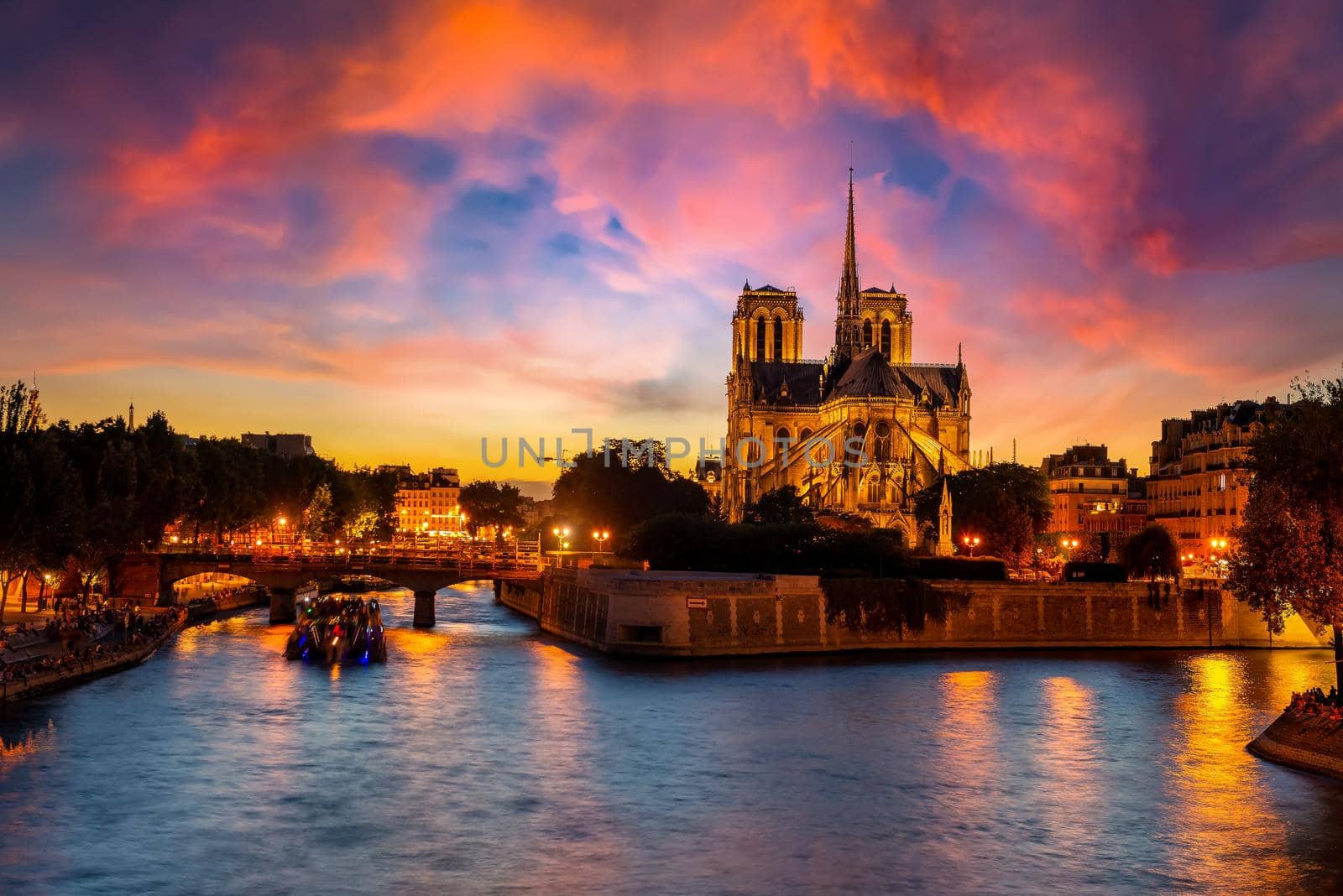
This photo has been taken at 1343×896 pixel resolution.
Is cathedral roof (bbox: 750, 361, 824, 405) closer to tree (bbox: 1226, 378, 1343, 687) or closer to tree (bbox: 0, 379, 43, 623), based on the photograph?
tree (bbox: 0, 379, 43, 623)

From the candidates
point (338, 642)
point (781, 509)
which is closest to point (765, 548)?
point (338, 642)

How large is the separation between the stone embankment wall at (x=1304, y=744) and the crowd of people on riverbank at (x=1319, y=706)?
0.42ft

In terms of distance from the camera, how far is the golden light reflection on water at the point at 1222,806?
26188 mm

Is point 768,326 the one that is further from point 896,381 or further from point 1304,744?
point 1304,744

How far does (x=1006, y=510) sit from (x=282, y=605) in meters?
45.2

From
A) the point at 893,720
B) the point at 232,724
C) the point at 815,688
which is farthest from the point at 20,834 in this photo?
the point at 815,688

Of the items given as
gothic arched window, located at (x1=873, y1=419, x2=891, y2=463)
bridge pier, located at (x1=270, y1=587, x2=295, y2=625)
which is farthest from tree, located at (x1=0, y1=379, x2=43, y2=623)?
gothic arched window, located at (x1=873, y1=419, x2=891, y2=463)

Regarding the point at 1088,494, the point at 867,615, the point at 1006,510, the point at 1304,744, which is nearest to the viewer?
the point at 1304,744

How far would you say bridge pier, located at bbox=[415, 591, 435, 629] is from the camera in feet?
243

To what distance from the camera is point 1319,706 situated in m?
34.2

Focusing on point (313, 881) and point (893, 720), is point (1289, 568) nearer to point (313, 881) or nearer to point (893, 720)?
point (893, 720)

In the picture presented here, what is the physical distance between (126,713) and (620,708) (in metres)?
15.0

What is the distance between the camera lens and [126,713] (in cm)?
4119

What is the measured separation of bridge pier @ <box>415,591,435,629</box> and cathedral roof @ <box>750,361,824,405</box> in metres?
74.9
